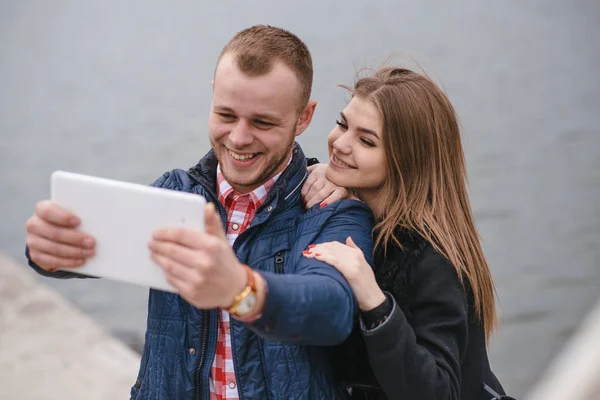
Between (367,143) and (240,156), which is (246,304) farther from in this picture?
(367,143)

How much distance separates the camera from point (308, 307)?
1.67m

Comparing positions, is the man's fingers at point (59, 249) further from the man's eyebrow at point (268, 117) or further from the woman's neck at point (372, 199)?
the woman's neck at point (372, 199)

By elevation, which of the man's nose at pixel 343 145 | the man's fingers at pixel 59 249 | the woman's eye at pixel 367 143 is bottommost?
the man's fingers at pixel 59 249

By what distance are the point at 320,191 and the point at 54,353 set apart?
2.97 m

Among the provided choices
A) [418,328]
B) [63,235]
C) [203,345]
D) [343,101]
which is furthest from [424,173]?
[343,101]

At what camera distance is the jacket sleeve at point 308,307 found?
1626mm

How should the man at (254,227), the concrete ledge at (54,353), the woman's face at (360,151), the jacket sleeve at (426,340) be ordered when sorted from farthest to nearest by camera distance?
the concrete ledge at (54,353) → the woman's face at (360,151) → the man at (254,227) → the jacket sleeve at (426,340)

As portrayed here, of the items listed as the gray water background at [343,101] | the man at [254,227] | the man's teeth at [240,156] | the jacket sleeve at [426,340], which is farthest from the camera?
the gray water background at [343,101]

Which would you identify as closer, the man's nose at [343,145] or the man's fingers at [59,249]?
the man's fingers at [59,249]

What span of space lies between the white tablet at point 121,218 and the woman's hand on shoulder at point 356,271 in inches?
15.6

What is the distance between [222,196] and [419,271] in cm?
51

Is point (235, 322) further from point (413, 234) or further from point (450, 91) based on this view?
point (450, 91)

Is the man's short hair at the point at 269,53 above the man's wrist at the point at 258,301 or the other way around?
above

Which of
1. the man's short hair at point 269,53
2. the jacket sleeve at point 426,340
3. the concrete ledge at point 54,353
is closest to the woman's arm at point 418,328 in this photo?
the jacket sleeve at point 426,340
